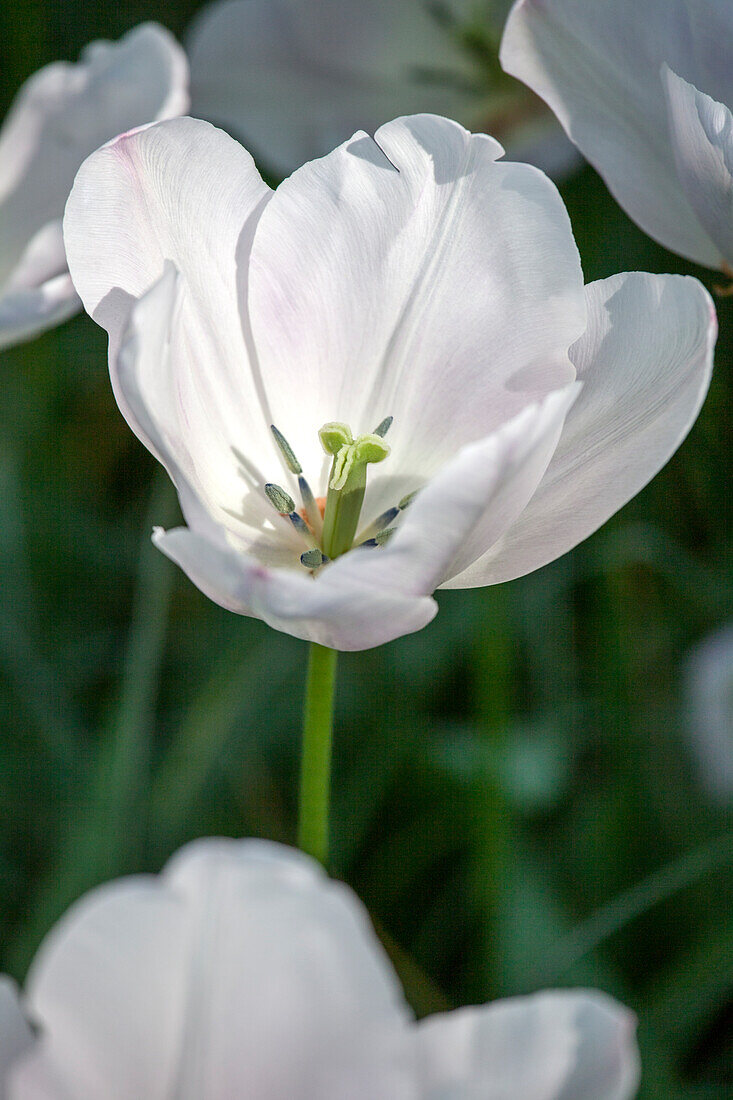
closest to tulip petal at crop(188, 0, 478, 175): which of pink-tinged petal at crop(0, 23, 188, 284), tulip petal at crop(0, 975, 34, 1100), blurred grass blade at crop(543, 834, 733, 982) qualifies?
pink-tinged petal at crop(0, 23, 188, 284)

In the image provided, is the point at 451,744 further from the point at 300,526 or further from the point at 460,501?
the point at 460,501

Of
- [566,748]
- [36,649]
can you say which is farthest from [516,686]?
[36,649]

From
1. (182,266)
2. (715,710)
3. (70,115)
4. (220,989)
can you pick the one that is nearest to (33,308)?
(182,266)

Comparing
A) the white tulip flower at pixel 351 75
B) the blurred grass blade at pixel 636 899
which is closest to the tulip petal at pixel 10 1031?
the blurred grass blade at pixel 636 899

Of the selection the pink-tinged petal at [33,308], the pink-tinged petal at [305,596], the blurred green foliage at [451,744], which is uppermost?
the pink-tinged petal at [305,596]

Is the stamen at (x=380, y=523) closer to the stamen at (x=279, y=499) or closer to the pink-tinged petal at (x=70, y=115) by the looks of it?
the stamen at (x=279, y=499)

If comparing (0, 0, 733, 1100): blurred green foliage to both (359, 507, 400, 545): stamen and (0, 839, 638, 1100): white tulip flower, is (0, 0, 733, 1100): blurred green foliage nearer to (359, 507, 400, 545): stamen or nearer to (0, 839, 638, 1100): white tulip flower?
(359, 507, 400, 545): stamen
